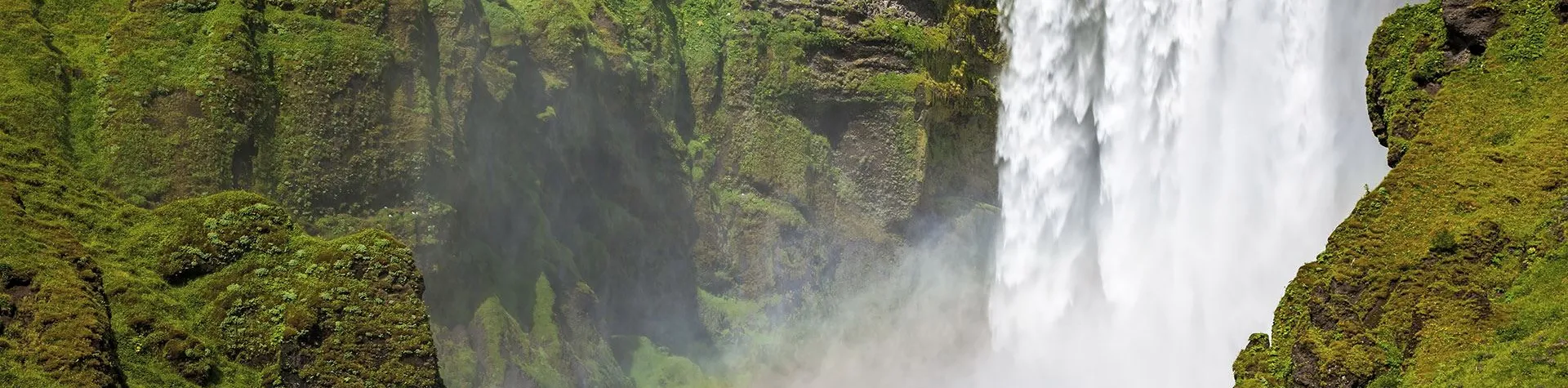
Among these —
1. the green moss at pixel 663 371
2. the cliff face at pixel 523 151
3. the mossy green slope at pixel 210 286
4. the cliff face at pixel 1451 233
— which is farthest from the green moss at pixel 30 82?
the cliff face at pixel 1451 233

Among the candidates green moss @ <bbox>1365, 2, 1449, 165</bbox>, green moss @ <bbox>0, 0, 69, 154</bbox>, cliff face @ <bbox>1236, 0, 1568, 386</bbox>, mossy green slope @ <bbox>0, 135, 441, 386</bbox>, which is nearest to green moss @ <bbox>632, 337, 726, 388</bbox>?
mossy green slope @ <bbox>0, 135, 441, 386</bbox>

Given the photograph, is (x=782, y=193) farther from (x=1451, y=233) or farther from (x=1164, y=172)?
(x=1451, y=233)

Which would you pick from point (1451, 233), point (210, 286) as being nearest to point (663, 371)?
point (210, 286)

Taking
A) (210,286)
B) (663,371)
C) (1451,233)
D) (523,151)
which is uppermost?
(1451,233)

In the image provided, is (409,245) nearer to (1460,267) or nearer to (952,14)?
(952,14)

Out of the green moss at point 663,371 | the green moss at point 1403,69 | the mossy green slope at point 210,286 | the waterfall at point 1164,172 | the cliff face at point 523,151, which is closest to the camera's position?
the green moss at point 1403,69

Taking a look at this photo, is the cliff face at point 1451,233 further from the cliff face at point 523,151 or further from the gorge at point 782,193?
the cliff face at point 523,151
